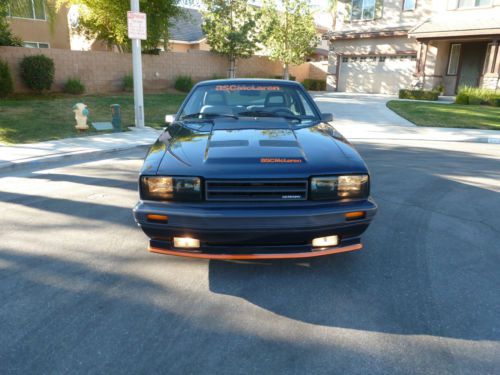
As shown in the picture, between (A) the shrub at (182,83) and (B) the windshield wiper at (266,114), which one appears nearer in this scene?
(B) the windshield wiper at (266,114)

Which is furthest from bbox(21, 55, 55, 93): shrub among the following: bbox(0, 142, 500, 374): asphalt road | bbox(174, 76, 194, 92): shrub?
bbox(0, 142, 500, 374): asphalt road

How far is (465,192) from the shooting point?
592cm

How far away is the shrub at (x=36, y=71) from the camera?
14.9m

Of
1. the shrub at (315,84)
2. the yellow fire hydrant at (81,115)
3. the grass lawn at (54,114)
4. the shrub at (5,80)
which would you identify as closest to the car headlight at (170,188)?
the grass lawn at (54,114)

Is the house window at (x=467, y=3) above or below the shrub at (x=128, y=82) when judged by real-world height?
above

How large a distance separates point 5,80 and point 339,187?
14.8 metres

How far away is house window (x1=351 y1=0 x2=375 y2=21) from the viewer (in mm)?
25453

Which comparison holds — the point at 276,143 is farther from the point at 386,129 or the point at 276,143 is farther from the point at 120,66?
the point at 120,66

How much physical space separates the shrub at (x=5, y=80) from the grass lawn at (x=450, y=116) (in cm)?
1405

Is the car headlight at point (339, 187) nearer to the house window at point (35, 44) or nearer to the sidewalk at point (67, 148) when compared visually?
the sidewalk at point (67, 148)

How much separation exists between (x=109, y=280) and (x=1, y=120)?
9.43 m

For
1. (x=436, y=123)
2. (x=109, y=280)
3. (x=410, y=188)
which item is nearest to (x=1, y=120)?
(x=109, y=280)

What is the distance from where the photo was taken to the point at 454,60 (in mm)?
23375

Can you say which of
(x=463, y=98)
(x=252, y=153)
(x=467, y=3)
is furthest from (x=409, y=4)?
(x=252, y=153)
